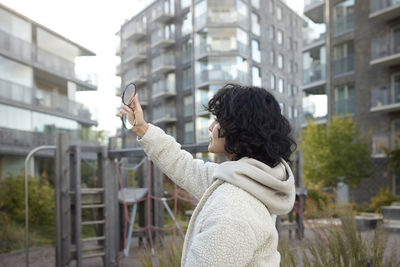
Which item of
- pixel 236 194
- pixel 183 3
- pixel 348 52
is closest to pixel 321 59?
pixel 348 52

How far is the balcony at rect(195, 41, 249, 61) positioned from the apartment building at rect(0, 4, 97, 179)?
1.37m

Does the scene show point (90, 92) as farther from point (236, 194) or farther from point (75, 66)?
point (236, 194)

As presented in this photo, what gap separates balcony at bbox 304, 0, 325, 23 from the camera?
6.86m

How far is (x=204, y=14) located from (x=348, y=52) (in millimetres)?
4046

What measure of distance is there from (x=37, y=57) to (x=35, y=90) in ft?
1.07

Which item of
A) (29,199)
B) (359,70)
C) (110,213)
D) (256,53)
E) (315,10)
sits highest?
(315,10)

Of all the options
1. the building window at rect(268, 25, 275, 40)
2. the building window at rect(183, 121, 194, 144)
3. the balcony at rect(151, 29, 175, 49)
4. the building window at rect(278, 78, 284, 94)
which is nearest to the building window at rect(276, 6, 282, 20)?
the building window at rect(268, 25, 275, 40)

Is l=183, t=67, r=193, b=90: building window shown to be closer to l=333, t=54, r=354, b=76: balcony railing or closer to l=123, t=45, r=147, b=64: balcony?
l=123, t=45, r=147, b=64: balcony

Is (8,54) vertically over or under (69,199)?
over

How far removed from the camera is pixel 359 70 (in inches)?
301

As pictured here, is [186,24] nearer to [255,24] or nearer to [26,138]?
[255,24]

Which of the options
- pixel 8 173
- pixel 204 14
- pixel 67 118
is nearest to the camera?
pixel 8 173

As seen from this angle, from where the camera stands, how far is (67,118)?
4070 mm

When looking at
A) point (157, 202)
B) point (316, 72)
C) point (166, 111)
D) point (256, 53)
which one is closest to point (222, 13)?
point (256, 53)
